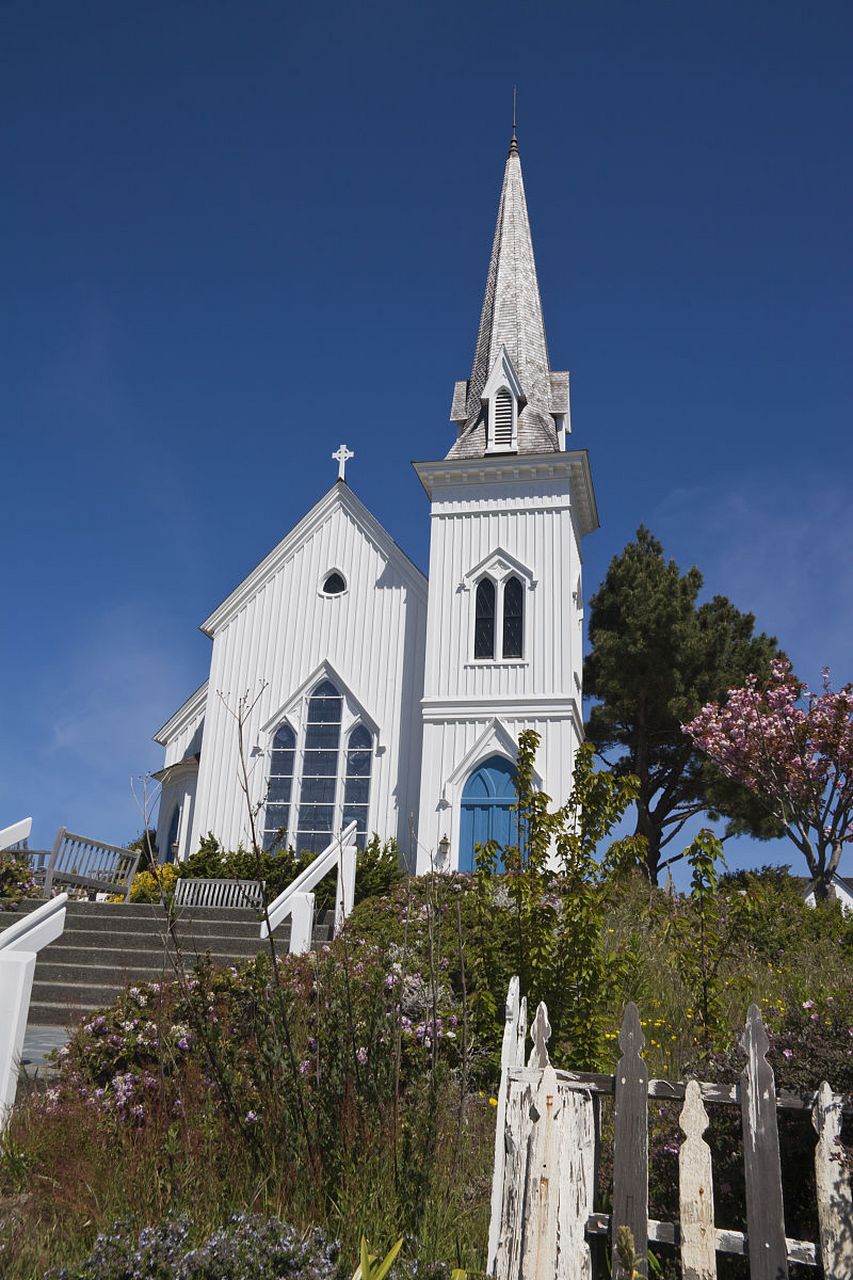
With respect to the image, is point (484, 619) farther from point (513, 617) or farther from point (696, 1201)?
point (696, 1201)

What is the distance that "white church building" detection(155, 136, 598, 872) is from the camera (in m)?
19.5

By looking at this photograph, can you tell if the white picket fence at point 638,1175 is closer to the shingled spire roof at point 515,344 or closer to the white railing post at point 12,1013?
the white railing post at point 12,1013

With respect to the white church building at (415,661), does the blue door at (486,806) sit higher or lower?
lower

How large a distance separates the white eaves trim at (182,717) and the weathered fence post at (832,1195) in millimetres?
20526

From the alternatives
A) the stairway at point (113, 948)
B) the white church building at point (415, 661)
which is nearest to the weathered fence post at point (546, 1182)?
the stairway at point (113, 948)

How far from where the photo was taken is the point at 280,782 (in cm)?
2088

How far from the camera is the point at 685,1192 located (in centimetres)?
416

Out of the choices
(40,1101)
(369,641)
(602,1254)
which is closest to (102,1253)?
(602,1254)

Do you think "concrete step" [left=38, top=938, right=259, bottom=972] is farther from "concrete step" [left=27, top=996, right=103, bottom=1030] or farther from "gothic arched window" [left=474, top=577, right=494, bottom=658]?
"gothic arched window" [left=474, top=577, right=494, bottom=658]

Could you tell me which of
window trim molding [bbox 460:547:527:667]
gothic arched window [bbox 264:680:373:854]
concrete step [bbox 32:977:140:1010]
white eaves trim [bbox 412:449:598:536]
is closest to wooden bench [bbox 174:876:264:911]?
gothic arched window [bbox 264:680:373:854]

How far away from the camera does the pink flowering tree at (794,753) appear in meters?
19.4

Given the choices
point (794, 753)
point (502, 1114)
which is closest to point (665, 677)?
point (794, 753)

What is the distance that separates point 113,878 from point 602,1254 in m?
14.5

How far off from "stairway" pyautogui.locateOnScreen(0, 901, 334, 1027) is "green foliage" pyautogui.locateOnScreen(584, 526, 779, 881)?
15282 mm
